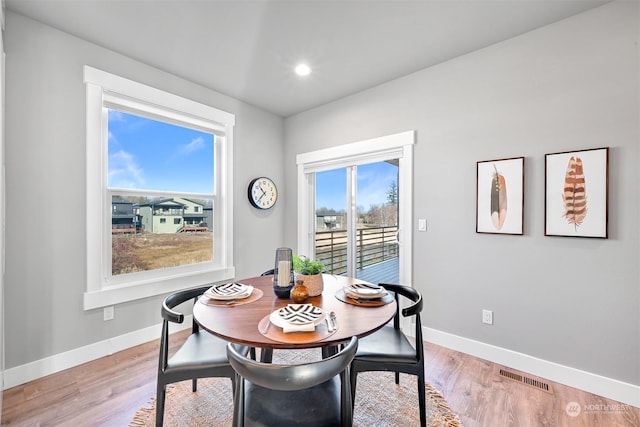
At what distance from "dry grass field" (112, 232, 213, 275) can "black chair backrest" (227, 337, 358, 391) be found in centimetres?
218

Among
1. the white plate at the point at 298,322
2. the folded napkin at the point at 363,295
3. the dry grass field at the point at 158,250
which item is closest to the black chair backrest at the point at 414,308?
the folded napkin at the point at 363,295

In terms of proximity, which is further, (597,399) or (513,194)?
(513,194)

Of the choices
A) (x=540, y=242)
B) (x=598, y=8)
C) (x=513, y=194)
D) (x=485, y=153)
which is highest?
(x=598, y=8)

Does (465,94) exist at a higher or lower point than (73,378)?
higher

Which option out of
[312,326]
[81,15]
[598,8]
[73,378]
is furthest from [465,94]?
[73,378]

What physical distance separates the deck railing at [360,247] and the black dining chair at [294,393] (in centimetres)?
194

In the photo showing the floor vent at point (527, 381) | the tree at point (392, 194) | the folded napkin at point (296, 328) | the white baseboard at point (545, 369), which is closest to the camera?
the folded napkin at point (296, 328)

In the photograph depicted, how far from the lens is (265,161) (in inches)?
147

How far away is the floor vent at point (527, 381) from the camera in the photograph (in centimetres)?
196

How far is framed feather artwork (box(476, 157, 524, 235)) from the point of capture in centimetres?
218

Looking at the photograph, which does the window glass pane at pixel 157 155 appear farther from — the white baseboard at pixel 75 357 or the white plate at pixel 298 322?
the white plate at pixel 298 322

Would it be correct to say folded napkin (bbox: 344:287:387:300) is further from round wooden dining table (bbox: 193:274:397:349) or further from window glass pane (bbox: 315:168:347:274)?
window glass pane (bbox: 315:168:347:274)

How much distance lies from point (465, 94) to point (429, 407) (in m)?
2.45

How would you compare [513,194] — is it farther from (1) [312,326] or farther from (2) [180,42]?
(2) [180,42]
